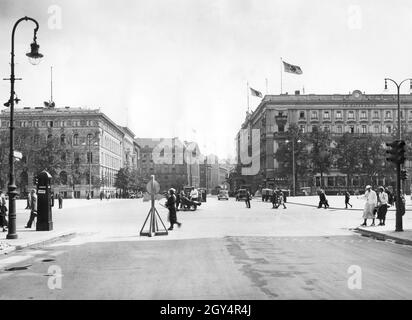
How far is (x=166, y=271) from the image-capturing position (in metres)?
10.5

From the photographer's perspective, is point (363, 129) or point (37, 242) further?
point (363, 129)

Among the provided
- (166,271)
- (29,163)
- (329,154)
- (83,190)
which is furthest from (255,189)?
(166,271)

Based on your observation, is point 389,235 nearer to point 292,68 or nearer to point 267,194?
point 267,194

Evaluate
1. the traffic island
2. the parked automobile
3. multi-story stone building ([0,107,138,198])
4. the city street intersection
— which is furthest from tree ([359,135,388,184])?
the traffic island

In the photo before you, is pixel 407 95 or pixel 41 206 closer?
pixel 41 206

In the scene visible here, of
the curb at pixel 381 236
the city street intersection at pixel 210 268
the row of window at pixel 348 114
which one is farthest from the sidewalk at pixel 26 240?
the row of window at pixel 348 114

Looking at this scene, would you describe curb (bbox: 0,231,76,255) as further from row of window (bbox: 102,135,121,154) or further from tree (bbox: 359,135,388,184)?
row of window (bbox: 102,135,121,154)

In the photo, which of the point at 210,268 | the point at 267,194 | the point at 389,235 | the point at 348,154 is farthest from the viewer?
the point at 348,154

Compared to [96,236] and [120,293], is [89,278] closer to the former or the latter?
[120,293]

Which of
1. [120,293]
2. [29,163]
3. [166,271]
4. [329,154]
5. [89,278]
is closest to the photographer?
[120,293]

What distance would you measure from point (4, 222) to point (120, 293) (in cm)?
1509

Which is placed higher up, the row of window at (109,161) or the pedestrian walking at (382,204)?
the row of window at (109,161)

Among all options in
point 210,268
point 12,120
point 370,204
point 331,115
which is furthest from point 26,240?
point 331,115

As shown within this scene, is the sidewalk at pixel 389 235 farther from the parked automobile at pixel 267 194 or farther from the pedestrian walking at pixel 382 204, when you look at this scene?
the parked automobile at pixel 267 194
